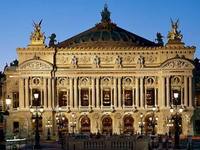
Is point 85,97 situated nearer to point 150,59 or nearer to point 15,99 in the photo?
point 15,99

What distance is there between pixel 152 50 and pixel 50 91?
20.4m

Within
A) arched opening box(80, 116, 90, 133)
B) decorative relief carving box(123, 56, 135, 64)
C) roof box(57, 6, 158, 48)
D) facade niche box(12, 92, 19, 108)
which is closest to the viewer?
arched opening box(80, 116, 90, 133)

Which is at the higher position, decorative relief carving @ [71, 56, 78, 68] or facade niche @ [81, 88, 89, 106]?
decorative relief carving @ [71, 56, 78, 68]

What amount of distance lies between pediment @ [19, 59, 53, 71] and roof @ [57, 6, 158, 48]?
36.1ft

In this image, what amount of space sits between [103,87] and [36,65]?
12966 mm

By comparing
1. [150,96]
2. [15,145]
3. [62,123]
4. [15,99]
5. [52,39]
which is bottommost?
[15,145]

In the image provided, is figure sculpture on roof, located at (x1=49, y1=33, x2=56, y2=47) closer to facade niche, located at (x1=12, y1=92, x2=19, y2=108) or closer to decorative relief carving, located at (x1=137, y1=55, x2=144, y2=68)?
facade niche, located at (x1=12, y1=92, x2=19, y2=108)

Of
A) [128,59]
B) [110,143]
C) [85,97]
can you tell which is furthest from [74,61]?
[110,143]

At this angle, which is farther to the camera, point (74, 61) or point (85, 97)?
point (74, 61)

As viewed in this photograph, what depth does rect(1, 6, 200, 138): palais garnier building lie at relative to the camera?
132m

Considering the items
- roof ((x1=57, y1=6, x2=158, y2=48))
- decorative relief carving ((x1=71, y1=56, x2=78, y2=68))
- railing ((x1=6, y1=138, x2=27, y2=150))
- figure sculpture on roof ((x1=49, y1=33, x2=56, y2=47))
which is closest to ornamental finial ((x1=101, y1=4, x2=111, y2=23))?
roof ((x1=57, y1=6, x2=158, y2=48))

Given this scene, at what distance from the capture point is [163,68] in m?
132

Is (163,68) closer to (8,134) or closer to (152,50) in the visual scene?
(152,50)

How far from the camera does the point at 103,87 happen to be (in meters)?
133
